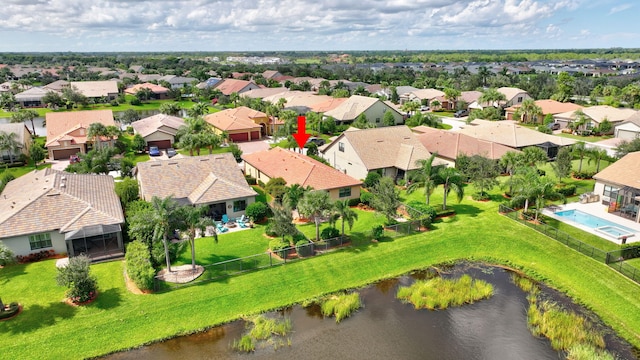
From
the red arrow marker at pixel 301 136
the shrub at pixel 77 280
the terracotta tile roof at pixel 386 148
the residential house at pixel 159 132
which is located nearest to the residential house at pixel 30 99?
the residential house at pixel 159 132

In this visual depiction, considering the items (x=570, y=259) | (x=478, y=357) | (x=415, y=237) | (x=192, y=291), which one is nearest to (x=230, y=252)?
(x=192, y=291)

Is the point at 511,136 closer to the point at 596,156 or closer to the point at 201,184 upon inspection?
the point at 596,156

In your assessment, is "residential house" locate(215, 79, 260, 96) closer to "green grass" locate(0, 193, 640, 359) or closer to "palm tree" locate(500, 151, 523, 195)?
"palm tree" locate(500, 151, 523, 195)

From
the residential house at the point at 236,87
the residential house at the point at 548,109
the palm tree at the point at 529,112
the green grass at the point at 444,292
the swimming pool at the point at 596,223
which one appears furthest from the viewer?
the residential house at the point at 236,87

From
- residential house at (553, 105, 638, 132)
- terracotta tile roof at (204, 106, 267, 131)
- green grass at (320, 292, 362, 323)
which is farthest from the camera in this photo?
residential house at (553, 105, 638, 132)

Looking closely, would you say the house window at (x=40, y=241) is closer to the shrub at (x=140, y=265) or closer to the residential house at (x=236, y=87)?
the shrub at (x=140, y=265)

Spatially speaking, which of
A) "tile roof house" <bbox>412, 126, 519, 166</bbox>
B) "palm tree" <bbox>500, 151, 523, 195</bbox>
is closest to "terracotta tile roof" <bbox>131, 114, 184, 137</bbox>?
"tile roof house" <bbox>412, 126, 519, 166</bbox>

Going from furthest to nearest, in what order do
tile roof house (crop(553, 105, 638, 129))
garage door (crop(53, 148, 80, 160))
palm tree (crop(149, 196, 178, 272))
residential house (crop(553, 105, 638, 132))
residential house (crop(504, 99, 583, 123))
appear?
residential house (crop(504, 99, 583, 123)) → tile roof house (crop(553, 105, 638, 129)) → residential house (crop(553, 105, 638, 132)) → garage door (crop(53, 148, 80, 160)) → palm tree (crop(149, 196, 178, 272))
